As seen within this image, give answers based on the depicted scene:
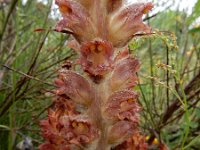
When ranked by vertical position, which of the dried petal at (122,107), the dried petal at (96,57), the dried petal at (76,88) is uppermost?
the dried petal at (96,57)

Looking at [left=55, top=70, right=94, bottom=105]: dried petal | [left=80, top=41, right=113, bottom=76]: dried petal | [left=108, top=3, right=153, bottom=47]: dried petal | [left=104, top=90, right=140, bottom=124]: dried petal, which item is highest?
[left=108, top=3, right=153, bottom=47]: dried petal

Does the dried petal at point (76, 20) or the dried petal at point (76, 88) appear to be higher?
the dried petal at point (76, 20)

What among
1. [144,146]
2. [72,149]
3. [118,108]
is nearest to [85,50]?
[118,108]

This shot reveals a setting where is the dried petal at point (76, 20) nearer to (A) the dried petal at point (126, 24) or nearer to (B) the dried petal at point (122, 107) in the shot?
(A) the dried petal at point (126, 24)

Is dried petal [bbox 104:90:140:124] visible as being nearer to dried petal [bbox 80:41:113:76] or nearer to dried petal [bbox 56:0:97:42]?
dried petal [bbox 80:41:113:76]

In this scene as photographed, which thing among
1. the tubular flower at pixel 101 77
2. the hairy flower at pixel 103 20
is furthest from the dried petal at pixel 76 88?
the hairy flower at pixel 103 20

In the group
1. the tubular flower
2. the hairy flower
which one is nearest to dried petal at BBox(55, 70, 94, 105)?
the tubular flower

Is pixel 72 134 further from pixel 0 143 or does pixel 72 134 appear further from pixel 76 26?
pixel 0 143

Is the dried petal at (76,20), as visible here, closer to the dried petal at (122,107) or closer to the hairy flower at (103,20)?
the hairy flower at (103,20)
